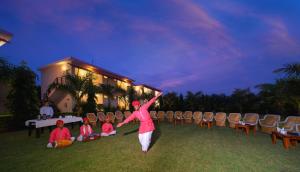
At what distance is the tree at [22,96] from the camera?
13883 millimetres

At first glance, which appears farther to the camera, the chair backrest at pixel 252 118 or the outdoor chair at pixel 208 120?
the outdoor chair at pixel 208 120

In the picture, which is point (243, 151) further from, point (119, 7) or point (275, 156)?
point (119, 7)

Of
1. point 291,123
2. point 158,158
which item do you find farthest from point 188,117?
point 158,158

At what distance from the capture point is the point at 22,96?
46.8 ft

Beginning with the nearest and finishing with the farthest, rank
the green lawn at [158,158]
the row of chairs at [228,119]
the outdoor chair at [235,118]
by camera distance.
A: 1. the green lawn at [158,158]
2. the row of chairs at [228,119]
3. the outdoor chair at [235,118]

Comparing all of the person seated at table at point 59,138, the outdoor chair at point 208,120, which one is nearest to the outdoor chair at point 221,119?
the outdoor chair at point 208,120

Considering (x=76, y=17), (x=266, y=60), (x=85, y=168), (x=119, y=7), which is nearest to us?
(x=85, y=168)

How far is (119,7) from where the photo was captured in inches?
622

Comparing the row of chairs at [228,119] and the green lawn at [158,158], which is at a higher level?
the row of chairs at [228,119]

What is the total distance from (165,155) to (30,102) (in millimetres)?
12914

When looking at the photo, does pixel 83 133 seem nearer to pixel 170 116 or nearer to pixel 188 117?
pixel 188 117

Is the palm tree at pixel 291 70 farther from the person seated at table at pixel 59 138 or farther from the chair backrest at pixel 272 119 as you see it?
the person seated at table at pixel 59 138

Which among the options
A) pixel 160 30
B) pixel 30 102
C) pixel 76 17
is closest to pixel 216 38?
pixel 160 30

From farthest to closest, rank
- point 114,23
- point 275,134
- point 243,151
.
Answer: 1. point 114,23
2. point 275,134
3. point 243,151
